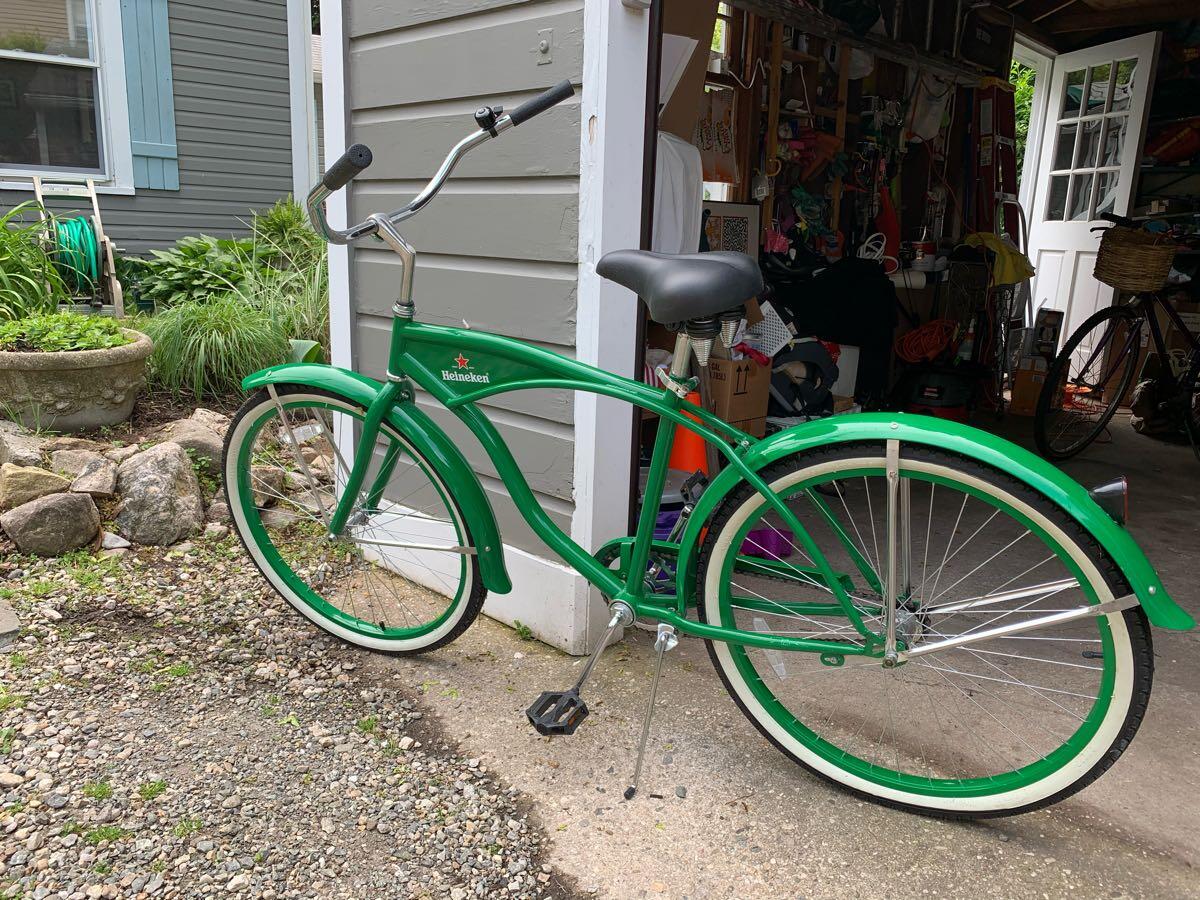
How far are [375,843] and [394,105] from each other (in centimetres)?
208

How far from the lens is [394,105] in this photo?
2668 mm

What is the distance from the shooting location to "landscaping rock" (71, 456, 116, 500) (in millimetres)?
3096

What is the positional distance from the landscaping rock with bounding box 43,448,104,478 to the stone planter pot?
0.41 metres

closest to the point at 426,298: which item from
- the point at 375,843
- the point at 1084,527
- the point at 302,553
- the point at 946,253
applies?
the point at 302,553

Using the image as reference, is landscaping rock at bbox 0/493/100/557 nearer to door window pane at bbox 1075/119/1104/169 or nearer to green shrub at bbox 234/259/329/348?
green shrub at bbox 234/259/329/348

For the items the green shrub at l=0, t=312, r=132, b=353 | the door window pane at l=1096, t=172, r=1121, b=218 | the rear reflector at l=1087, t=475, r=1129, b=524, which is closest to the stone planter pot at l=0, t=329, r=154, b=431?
the green shrub at l=0, t=312, r=132, b=353

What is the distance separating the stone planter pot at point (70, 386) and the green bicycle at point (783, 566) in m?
1.53

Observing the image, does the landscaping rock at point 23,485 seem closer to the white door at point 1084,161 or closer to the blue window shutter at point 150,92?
the blue window shutter at point 150,92

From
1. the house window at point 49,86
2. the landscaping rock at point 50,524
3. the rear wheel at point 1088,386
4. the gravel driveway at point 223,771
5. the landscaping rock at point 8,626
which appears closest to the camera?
the gravel driveway at point 223,771

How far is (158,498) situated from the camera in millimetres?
3078

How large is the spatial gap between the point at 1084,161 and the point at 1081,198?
10.0 inches

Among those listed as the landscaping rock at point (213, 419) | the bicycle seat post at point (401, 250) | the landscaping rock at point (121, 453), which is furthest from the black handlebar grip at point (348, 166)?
the landscaping rock at point (213, 419)

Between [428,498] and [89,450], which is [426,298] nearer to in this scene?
[428,498]

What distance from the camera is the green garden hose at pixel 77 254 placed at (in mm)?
5098
